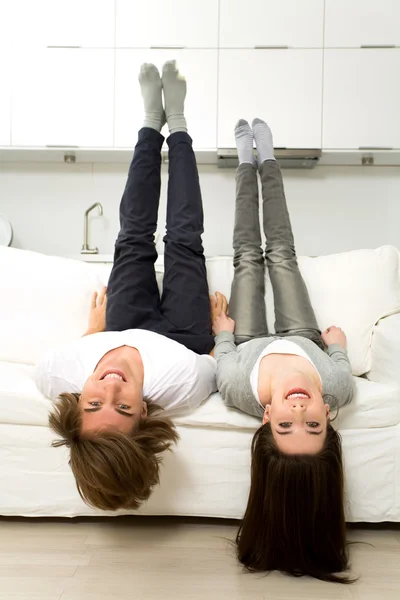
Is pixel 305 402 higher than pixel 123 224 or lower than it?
lower

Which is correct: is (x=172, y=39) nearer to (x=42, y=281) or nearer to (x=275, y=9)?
(x=275, y=9)

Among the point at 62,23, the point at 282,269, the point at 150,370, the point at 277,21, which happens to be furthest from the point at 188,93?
the point at 150,370

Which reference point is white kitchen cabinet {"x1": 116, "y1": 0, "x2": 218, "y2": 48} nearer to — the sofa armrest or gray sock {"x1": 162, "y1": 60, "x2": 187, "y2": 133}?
gray sock {"x1": 162, "y1": 60, "x2": 187, "y2": 133}

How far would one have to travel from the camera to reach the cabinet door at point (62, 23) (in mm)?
3611

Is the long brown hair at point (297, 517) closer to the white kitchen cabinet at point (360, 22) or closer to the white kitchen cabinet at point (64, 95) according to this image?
the white kitchen cabinet at point (64, 95)

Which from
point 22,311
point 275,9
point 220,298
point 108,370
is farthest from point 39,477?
point 275,9

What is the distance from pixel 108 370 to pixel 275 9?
2965 millimetres

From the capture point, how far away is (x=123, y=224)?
2.18 m

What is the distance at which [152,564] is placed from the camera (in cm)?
141

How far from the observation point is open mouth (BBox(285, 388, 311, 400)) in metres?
1.47

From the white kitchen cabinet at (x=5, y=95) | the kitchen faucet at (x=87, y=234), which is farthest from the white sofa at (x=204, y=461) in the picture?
the white kitchen cabinet at (x=5, y=95)

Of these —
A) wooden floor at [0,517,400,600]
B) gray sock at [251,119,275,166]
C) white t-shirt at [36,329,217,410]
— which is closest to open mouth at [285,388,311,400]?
white t-shirt at [36,329,217,410]

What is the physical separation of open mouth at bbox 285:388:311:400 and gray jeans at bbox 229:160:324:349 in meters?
0.51

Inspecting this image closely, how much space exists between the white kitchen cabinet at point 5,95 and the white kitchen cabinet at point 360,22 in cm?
206
